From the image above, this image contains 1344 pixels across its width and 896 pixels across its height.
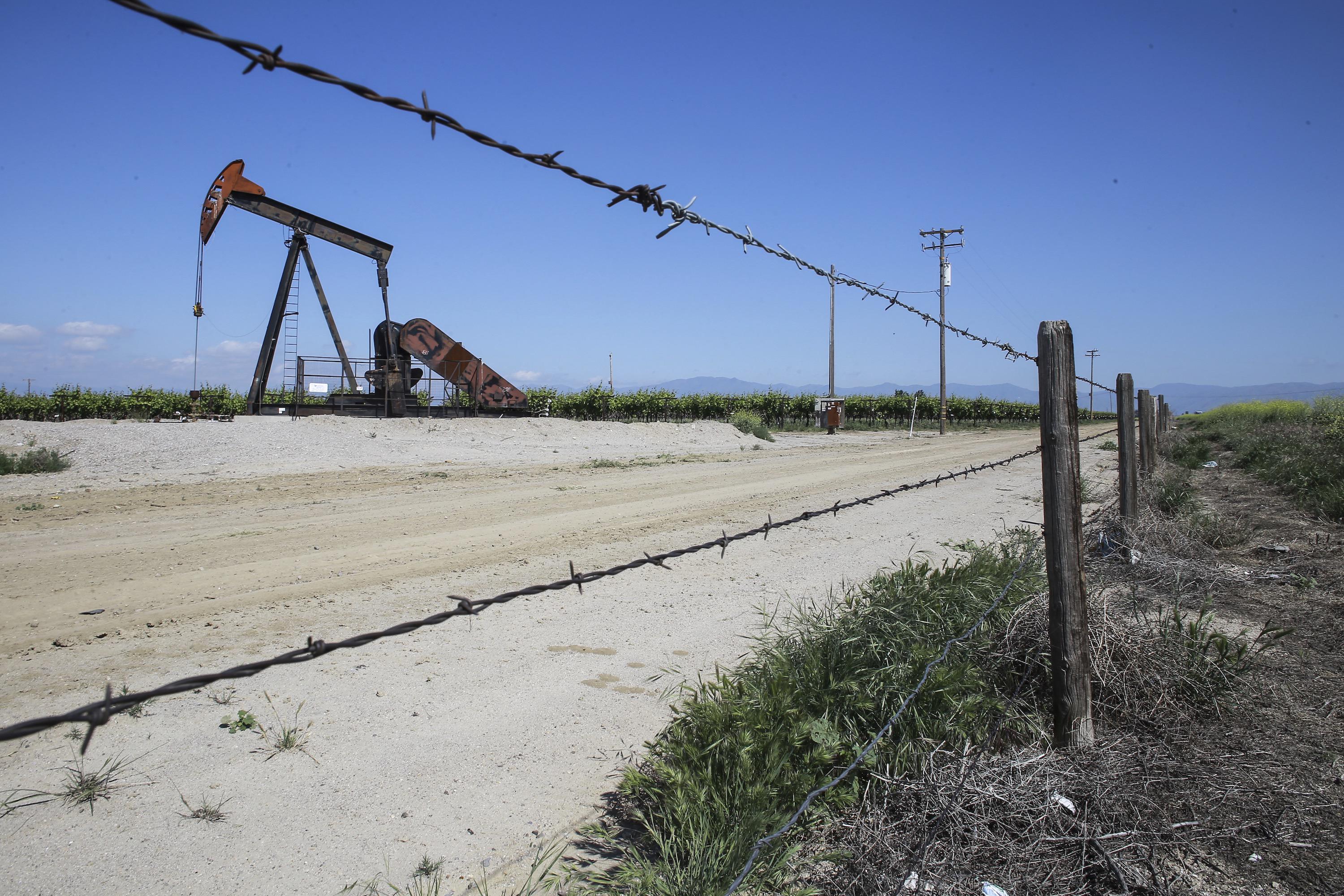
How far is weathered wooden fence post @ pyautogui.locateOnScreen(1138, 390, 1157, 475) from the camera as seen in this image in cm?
860

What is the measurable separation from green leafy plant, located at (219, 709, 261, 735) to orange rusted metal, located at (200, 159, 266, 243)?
22147 mm

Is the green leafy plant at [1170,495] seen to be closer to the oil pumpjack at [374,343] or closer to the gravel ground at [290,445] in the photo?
the gravel ground at [290,445]

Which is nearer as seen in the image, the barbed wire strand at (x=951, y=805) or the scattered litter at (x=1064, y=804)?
the barbed wire strand at (x=951, y=805)

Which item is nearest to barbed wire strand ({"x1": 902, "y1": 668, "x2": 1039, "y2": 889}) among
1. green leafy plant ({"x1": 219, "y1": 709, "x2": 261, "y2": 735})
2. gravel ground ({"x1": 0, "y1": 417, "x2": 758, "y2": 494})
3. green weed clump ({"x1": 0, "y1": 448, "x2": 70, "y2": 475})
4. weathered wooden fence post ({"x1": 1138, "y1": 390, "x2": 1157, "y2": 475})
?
green leafy plant ({"x1": 219, "y1": 709, "x2": 261, "y2": 735})

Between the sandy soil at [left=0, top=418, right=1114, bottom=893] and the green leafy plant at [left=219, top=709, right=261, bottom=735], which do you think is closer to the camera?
the sandy soil at [left=0, top=418, right=1114, bottom=893]

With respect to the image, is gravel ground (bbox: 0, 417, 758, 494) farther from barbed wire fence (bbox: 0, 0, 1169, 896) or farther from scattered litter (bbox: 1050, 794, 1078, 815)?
scattered litter (bbox: 1050, 794, 1078, 815)

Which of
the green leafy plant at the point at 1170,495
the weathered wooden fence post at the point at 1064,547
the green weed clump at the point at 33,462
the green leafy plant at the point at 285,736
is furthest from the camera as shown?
the green weed clump at the point at 33,462

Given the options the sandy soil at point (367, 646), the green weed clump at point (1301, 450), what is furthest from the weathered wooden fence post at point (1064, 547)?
the green weed clump at point (1301, 450)

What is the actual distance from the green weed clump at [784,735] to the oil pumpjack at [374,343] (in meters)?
23.4

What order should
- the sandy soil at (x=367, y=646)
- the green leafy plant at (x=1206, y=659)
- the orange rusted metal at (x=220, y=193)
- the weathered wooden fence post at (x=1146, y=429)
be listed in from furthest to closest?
the orange rusted metal at (x=220, y=193)
the weathered wooden fence post at (x=1146, y=429)
the green leafy plant at (x=1206, y=659)
the sandy soil at (x=367, y=646)

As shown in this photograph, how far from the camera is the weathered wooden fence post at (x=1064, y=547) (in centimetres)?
323

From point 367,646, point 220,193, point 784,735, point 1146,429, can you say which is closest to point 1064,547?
point 784,735

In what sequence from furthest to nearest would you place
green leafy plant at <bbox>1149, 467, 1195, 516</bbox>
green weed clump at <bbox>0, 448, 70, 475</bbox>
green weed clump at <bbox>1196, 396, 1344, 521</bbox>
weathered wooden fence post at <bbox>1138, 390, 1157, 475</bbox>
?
1. green weed clump at <bbox>0, 448, 70, 475</bbox>
2. green weed clump at <bbox>1196, 396, 1344, 521</bbox>
3. green leafy plant at <bbox>1149, 467, 1195, 516</bbox>
4. weathered wooden fence post at <bbox>1138, 390, 1157, 475</bbox>

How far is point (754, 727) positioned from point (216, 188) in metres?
24.9
